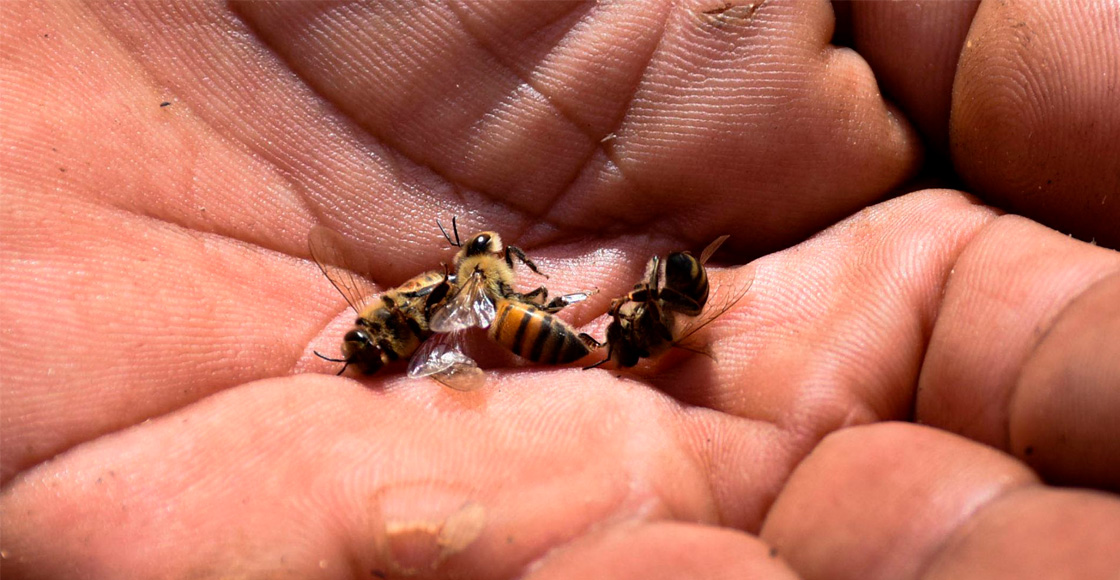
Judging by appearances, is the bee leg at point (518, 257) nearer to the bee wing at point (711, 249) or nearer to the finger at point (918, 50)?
the bee wing at point (711, 249)

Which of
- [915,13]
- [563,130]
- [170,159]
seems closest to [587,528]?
[563,130]

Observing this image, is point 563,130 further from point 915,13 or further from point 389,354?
point 915,13

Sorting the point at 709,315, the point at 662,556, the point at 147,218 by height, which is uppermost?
the point at 147,218

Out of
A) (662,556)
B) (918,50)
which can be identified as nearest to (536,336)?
(662,556)

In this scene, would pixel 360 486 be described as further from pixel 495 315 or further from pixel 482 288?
pixel 482 288

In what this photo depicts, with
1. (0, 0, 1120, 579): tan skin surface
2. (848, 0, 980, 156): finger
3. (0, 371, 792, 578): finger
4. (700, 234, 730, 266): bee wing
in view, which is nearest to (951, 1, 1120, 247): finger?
(0, 0, 1120, 579): tan skin surface

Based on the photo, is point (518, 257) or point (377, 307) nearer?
point (377, 307)
